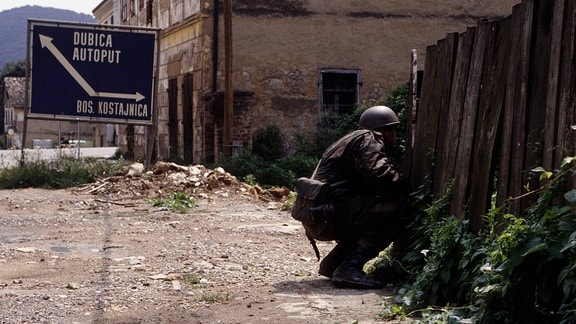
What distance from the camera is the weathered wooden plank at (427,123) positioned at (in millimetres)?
6723

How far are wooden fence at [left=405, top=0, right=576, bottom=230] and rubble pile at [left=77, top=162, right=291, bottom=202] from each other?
8.17m

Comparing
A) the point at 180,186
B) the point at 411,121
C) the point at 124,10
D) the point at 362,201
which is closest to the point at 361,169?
the point at 362,201

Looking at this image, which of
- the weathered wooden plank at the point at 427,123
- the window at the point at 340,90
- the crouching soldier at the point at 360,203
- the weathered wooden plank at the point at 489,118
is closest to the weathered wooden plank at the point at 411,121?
the weathered wooden plank at the point at 427,123

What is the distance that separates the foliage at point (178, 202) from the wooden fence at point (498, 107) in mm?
6635

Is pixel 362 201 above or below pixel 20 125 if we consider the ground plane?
below

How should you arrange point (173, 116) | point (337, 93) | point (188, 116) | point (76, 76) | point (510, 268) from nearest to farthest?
point (510, 268)
point (76, 76)
point (337, 93)
point (188, 116)
point (173, 116)

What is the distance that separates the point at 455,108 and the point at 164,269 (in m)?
3.04

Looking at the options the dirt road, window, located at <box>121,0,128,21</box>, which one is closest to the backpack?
the dirt road

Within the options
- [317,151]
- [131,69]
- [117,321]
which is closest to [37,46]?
[131,69]

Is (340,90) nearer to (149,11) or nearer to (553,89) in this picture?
(149,11)

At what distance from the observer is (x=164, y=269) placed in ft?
26.0

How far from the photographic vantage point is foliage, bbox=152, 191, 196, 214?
518 inches

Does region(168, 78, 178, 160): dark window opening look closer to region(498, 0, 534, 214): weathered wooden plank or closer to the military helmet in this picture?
the military helmet

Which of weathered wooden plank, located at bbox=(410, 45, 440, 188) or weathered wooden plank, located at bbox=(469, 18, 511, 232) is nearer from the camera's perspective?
weathered wooden plank, located at bbox=(469, 18, 511, 232)
